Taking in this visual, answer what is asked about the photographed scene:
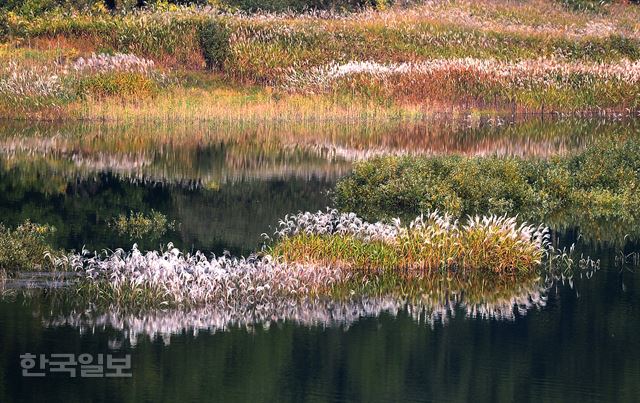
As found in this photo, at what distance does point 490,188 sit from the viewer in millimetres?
30750

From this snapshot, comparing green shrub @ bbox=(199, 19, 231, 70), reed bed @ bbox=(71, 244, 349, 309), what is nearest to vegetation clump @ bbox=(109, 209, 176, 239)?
reed bed @ bbox=(71, 244, 349, 309)

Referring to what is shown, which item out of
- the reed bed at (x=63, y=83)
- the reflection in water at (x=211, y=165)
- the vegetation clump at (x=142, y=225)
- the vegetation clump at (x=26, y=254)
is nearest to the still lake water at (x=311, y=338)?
the reflection in water at (x=211, y=165)

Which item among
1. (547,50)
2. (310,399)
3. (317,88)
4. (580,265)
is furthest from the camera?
(547,50)

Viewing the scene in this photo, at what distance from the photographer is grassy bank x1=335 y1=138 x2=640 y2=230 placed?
99.6 ft

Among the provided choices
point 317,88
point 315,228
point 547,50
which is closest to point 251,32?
point 317,88

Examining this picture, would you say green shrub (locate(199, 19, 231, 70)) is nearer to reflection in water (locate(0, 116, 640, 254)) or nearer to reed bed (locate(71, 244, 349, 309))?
reflection in water (locate(0, 116, 640, 254))

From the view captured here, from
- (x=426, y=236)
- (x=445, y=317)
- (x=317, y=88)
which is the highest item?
(x=317, y=88)

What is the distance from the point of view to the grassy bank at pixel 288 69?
1949 inches

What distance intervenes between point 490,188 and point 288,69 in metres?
24.0

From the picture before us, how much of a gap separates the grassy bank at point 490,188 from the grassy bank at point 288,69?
19.2 metres

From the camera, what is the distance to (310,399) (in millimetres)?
16250

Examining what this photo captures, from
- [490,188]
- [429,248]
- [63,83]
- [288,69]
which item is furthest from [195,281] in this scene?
[288,69]

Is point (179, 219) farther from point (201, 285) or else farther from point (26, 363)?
point (26, 363)

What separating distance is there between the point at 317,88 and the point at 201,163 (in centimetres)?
1426
